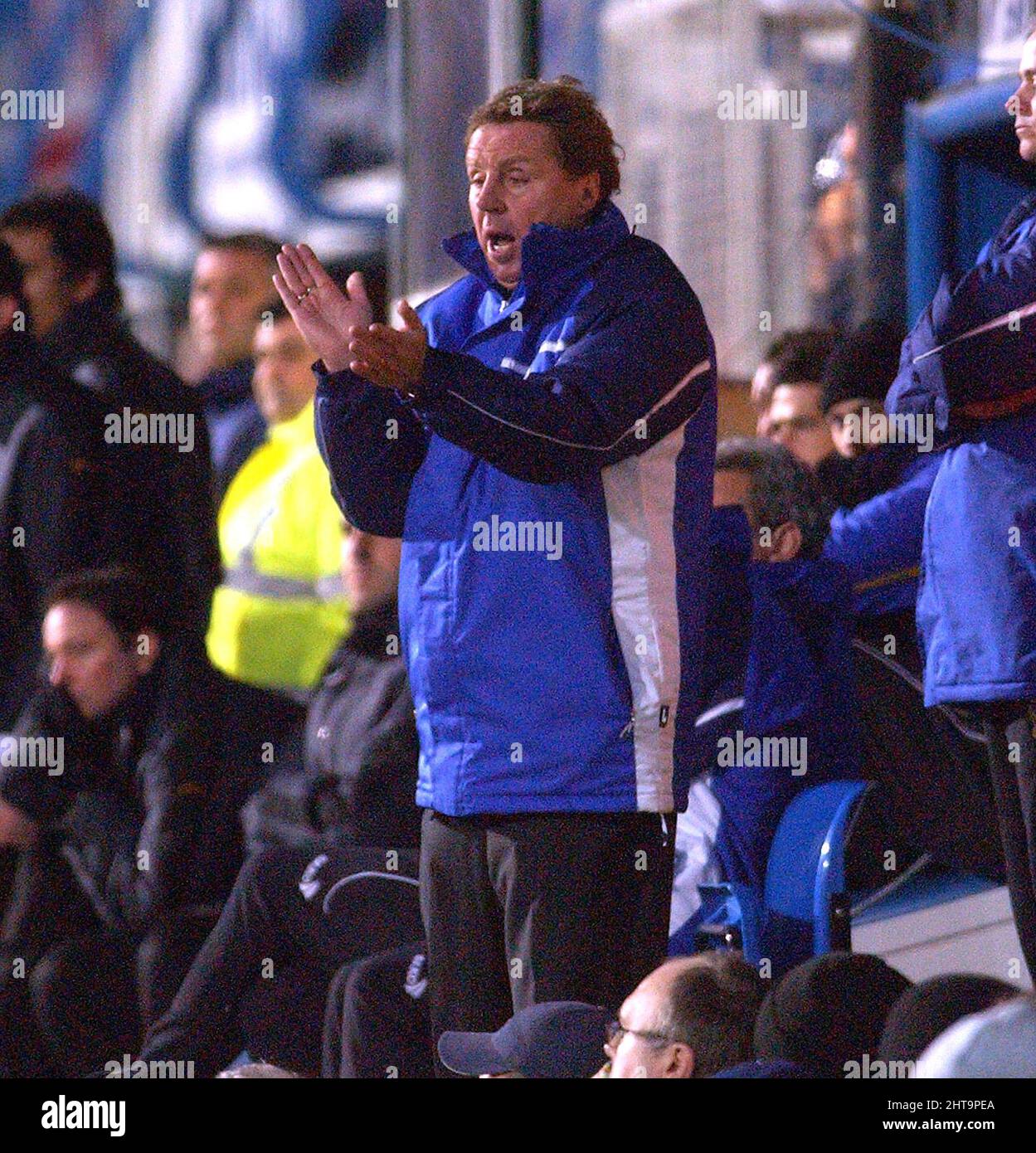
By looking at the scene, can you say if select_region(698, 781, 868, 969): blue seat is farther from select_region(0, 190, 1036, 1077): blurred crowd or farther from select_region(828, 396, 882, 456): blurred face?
select_region(828, 396, 882, 456): blurred face

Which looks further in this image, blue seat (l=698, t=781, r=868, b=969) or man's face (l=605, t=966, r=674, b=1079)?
blue seat (l=698, t=781, r=868, b=969)

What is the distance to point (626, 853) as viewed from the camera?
3406 mm

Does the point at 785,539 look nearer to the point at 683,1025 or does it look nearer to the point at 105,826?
the point at 683,1025

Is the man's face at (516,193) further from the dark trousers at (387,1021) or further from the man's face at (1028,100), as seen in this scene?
the dark trousers at (387,1021)

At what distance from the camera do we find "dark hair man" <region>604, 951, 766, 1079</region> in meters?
3.32

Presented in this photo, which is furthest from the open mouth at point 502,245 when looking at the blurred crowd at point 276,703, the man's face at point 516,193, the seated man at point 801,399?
the seated man at point 801,399

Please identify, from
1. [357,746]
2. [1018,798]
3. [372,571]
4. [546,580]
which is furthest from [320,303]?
[372,571]

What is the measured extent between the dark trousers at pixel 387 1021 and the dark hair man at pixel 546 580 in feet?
3.33

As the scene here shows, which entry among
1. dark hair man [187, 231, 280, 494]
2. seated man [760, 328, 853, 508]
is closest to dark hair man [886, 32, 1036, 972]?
seated man [760, 328, 853, 508]

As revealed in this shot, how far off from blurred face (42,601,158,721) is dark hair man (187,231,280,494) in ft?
3.82

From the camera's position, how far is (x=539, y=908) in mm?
3361

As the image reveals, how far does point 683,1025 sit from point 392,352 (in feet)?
3.31

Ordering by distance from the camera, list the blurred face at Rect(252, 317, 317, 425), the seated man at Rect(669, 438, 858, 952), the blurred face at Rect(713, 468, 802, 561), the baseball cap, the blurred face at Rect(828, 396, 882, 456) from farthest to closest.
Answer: the blurred face at Rect(252, 317, 317, 425), the blurred face at Rect(828, 396, 882, 456), the blurred face at Rect(713, 468, 802, 561), the seated man at Rect(669, 438, 858, 952), the baseball cap

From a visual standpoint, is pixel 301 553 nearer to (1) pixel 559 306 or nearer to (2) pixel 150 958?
(2) pixel 150 958
